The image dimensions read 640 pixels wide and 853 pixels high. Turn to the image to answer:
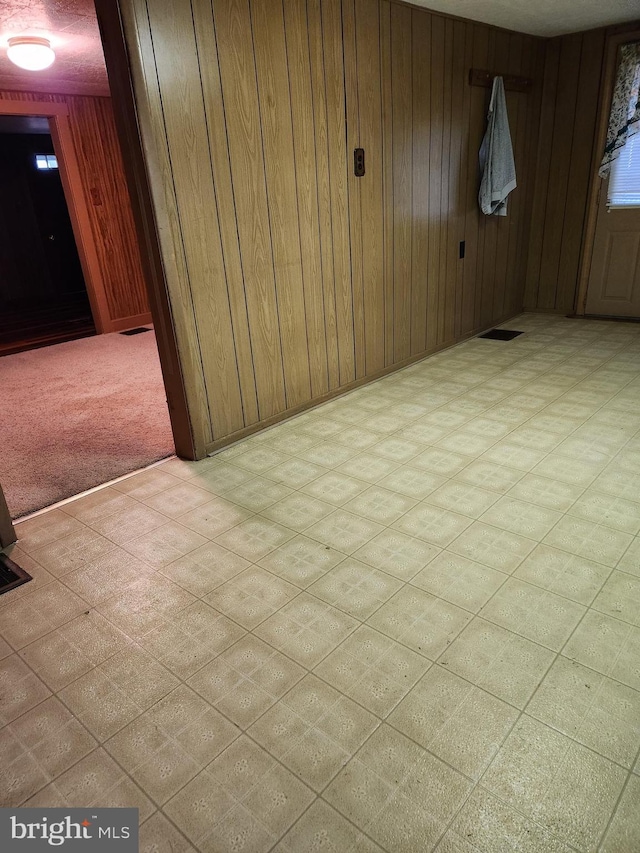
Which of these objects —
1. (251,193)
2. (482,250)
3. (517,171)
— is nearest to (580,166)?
(517,171)

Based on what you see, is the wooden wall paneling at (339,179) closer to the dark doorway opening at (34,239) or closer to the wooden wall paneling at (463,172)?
the wooden wall paneling at (463,172)

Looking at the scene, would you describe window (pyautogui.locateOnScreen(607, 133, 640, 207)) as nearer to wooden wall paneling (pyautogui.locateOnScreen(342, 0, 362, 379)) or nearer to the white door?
the white door

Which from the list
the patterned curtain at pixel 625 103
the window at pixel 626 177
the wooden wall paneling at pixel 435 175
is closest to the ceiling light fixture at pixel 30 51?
the wooden wall paneling at pixel 435 175

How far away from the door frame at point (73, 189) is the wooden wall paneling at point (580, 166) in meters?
4.56

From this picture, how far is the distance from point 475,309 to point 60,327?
4.55 meters

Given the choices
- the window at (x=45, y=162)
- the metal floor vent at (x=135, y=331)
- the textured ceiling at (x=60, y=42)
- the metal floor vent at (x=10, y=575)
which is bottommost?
the metal floor vent at (x=10, y=575)

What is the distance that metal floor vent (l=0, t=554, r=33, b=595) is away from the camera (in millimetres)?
1919

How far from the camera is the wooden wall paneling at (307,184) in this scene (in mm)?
2766

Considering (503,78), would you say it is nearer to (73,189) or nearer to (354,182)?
(354,182)

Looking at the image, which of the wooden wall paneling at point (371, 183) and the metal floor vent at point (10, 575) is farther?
the wooden wall paneling at point (371, 183)

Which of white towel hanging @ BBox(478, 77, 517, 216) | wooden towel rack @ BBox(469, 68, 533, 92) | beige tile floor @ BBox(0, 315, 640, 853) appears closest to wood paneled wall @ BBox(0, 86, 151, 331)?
wooden towel rack @ BBox(469, 68, 533, 92)

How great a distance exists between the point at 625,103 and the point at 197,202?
391 centimetres

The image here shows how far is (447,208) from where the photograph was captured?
405 cm

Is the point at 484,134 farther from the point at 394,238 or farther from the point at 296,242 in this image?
the point at 296,242
